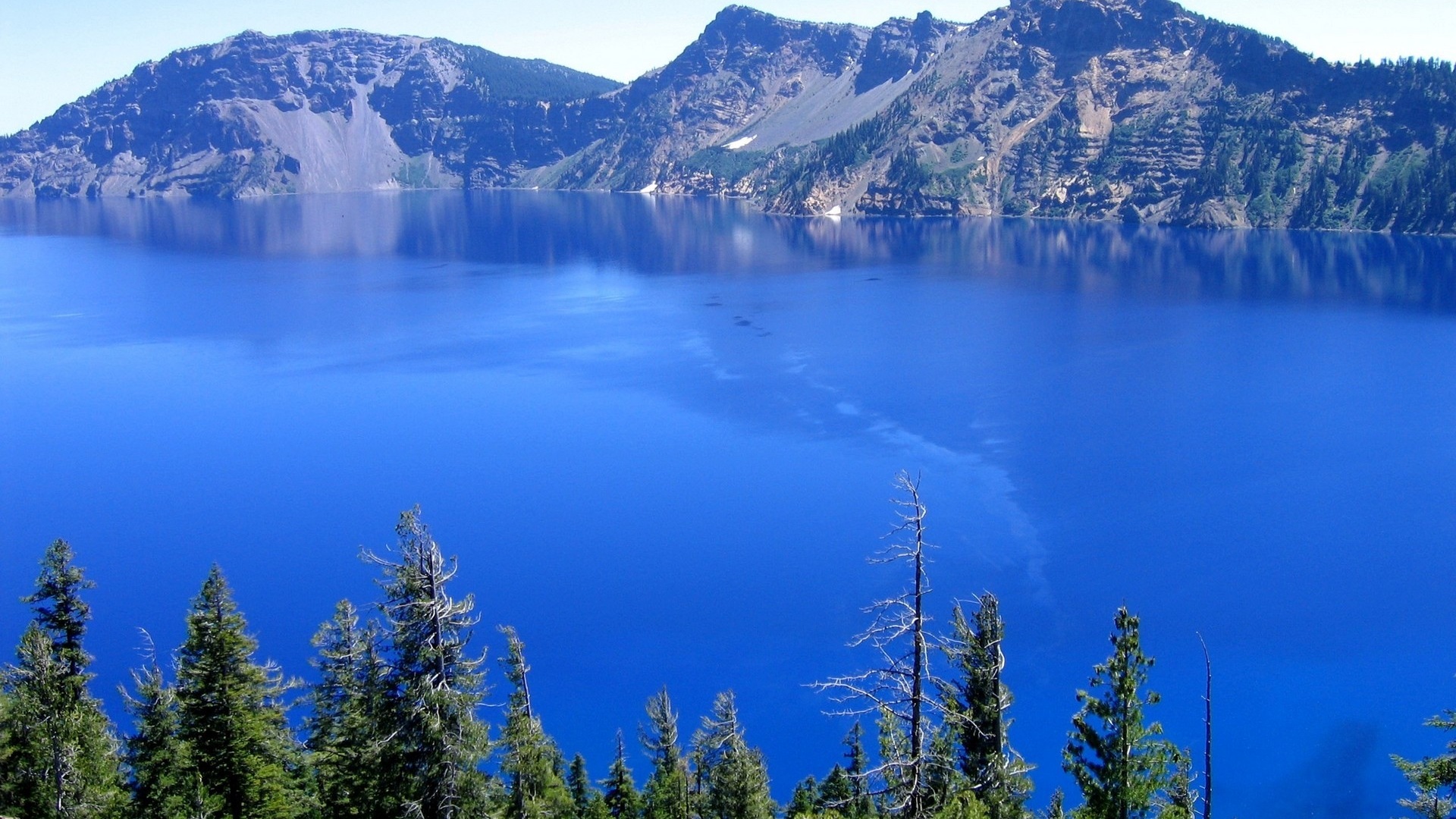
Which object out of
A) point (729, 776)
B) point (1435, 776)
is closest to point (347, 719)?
point (729, 776)

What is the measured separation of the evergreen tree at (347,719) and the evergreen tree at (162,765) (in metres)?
2.76

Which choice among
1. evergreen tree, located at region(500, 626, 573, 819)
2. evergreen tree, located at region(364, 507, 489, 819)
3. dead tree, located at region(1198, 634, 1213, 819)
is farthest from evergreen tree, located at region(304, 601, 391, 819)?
dead tree, located at region(1198, 634, 1213, 819)

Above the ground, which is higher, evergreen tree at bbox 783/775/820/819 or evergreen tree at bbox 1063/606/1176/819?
evergreen tree at bbox 1063/606/1176/819

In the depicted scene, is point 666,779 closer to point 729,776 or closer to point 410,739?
point 729,776

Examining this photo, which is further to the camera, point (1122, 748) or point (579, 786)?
point (579, 786)

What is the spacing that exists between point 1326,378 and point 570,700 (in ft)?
238

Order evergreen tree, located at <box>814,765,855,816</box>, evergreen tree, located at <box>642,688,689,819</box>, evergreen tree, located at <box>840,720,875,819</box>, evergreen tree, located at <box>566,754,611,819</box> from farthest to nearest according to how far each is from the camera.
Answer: evergreen tree, located at <box>566,754,611,819</box>
evergreen tree, located at <box>814,765,855,816</box>
evergreen tree, located at <box>642,688,689,819</box>
evergreen tree, located at <box>840,720,875,819</box>

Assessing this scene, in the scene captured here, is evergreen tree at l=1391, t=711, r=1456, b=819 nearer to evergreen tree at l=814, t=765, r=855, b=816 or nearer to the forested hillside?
the forested hillside

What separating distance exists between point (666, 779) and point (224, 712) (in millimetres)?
12476

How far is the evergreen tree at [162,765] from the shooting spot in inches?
919

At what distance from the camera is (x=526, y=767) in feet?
81.0

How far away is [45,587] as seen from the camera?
24984 mm

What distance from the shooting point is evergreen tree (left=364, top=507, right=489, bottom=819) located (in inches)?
767

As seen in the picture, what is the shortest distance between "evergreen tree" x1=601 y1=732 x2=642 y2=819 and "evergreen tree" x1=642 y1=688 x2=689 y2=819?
44cm
